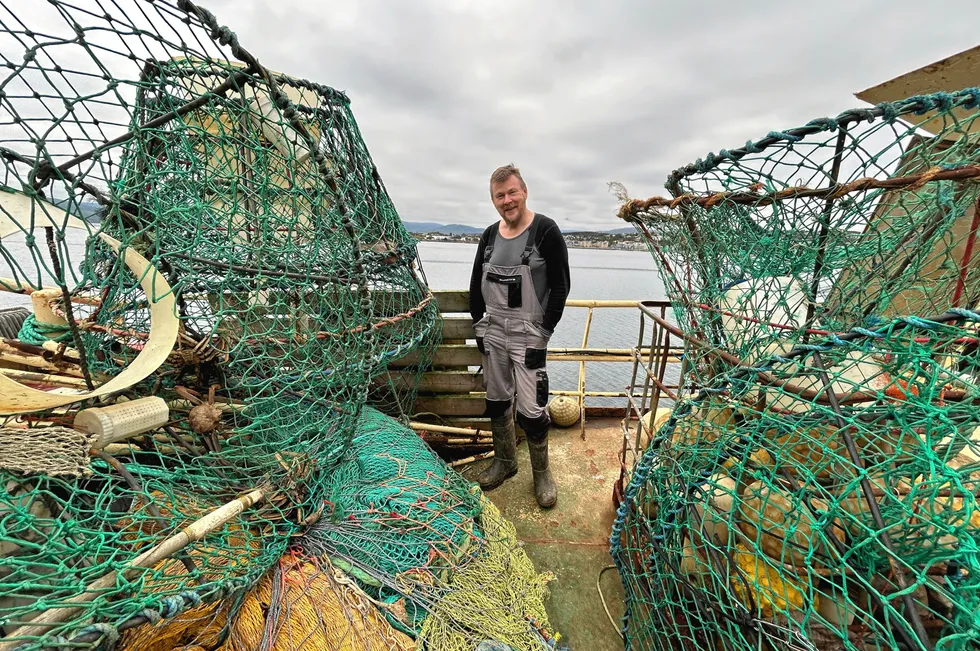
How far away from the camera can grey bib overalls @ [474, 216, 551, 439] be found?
278cm

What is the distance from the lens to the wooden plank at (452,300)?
3.47 m

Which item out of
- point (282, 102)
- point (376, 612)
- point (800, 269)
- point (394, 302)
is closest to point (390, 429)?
point (394, 302)

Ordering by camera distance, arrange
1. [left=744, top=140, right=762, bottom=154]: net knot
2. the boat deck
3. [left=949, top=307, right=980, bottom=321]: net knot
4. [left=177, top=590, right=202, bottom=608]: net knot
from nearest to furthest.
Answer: [left=949, top=307, right=980, bottom=321]: net knot
[left=177, top=590, right=202, bottom=608]: net knot
[left=744, top=140, right=762, bottom=154]: net knot
the boat deck

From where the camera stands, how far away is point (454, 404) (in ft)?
12.4

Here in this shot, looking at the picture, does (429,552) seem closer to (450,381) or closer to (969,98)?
(450,381)

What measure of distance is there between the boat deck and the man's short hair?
2357mm

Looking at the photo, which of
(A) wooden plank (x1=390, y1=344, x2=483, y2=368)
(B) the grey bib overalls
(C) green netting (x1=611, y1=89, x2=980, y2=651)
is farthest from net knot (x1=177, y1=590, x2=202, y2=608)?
(A) wooden plank (x1=390, y1=344, x2=483, y2=368)

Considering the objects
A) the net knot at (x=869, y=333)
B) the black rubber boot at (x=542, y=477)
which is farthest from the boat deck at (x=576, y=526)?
the net knot at (x=869, y=333)

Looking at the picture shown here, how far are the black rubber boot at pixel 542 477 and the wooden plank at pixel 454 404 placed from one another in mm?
901

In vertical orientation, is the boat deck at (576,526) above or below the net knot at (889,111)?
below

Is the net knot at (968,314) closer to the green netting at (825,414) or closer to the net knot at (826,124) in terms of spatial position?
the green netting at (825,414)

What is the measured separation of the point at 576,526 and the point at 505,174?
2546mm

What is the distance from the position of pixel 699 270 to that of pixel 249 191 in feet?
7.02

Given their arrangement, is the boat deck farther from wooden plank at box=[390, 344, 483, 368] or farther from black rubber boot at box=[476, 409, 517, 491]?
wooden plank at box=[390, 344, 483, 368]
